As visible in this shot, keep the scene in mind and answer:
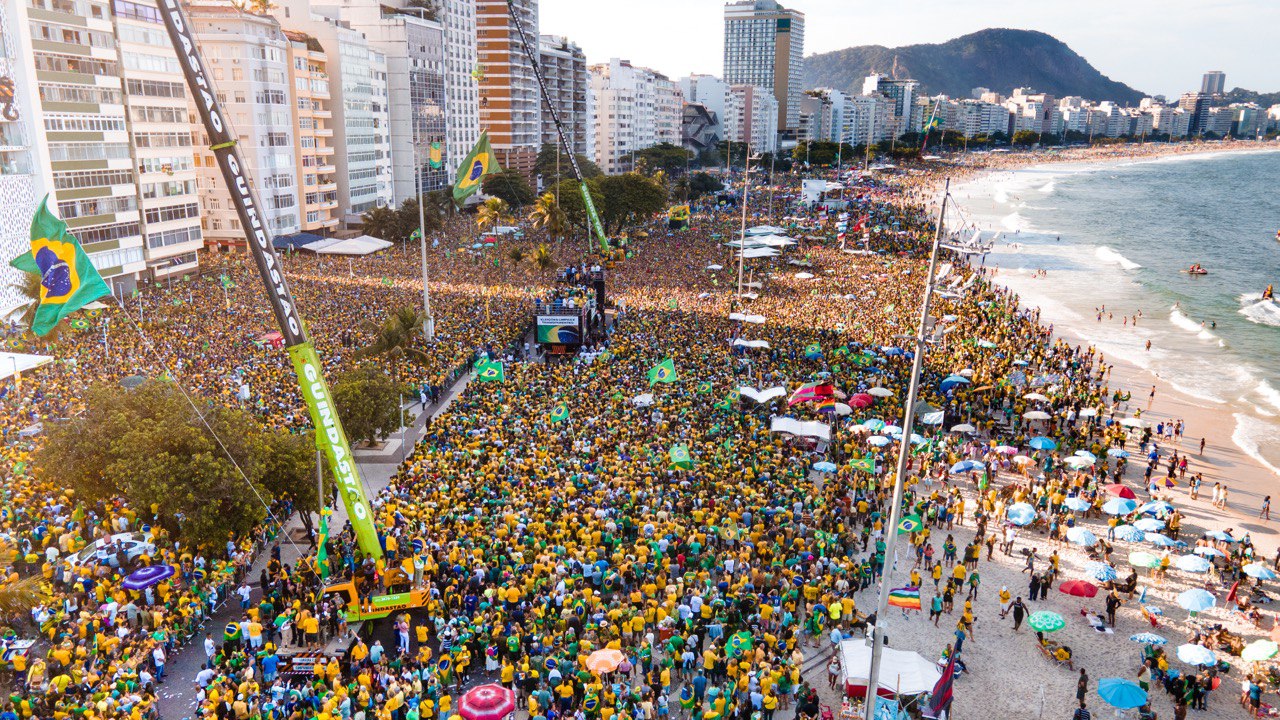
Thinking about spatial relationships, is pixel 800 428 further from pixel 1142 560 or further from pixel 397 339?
pixel 397 339

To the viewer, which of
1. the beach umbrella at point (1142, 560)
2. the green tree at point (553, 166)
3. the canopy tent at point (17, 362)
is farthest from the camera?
the green tree at point (553, 166)

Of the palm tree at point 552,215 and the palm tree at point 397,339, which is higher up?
the palm tree at point 552,215

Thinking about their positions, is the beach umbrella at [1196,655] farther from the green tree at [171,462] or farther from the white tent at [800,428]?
the green tree at [171,462]

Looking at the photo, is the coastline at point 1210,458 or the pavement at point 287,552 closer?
the pavement at point 287,552

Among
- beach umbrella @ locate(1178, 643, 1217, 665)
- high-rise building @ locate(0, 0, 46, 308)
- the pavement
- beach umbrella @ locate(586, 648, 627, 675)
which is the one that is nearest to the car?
the pavement

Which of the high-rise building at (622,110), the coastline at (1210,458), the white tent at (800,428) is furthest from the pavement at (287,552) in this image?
the high-rise building at (622,110)

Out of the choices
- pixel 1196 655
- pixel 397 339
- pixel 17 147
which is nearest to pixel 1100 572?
pixel 1196 655
